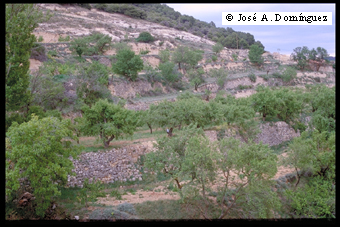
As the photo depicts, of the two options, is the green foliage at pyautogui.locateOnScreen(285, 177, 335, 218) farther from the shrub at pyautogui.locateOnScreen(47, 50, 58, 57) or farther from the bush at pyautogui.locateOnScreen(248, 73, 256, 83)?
the bush at pyautogui.locateOnScreen(248, 73, 256, 83)

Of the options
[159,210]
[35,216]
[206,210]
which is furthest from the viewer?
[159,210]

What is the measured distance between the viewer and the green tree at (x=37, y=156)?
7.39 meters

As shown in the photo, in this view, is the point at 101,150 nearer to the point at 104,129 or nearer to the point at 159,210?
the point at 104,129

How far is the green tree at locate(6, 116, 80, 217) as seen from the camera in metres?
7.39

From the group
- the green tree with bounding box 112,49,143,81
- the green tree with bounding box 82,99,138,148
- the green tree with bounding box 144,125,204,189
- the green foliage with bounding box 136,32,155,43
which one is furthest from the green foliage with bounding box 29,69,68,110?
the green foliage with bounding box 136,32,155,43

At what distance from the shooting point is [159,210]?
10.1m

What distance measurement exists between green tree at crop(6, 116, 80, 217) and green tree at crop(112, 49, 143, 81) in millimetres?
21515

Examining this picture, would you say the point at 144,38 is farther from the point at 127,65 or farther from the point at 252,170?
the point at 252,170

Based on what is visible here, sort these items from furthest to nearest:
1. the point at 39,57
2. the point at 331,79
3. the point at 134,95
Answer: the point at 331,79
the point at 134,95
the point at 39,57

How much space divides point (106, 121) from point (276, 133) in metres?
13.6

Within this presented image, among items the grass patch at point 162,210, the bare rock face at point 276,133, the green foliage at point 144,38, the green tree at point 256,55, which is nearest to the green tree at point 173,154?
the grass patch at point 162,210

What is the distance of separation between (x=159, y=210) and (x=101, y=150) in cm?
574

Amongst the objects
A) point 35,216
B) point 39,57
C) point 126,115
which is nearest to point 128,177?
point 126,115

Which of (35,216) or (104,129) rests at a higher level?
(104,129)
